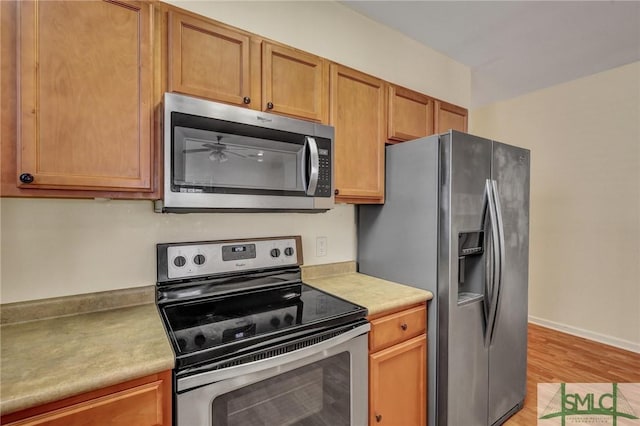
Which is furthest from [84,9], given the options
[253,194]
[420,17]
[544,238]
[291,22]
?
[544,238]

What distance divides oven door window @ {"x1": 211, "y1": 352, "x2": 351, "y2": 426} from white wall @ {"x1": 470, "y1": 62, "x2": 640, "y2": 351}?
3.13 metres

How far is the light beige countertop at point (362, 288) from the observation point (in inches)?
57.6

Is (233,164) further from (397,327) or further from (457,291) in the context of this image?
(457,291)

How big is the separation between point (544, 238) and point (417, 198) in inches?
102

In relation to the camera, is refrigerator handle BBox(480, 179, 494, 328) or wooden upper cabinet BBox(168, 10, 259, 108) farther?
refrigerator handle BBox(480, 179, 494, 328)

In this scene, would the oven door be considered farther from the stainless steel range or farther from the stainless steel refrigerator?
the stainless steel refrigerator

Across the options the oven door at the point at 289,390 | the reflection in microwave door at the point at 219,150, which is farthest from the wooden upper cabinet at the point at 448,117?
the oven door at the point at 289,390

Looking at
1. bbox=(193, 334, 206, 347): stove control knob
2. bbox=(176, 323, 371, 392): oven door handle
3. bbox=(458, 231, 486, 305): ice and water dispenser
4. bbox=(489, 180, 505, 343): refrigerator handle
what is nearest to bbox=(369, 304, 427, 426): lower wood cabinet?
bbox=(176, 323, 371, 392): oven door handle

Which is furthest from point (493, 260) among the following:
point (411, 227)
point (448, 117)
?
point (448, 117)

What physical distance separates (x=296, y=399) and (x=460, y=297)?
1.07m

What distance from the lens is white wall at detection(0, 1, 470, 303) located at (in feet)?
3.95

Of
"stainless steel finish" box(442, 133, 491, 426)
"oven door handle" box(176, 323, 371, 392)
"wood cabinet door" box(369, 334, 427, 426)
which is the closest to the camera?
"oven door handle" box(176, 323, 371, 392)

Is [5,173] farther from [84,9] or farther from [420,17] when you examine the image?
[420,17]

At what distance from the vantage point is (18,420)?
2.43ft
